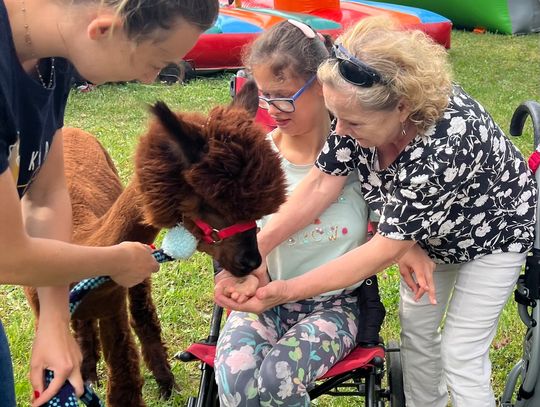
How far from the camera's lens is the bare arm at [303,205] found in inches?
99.1

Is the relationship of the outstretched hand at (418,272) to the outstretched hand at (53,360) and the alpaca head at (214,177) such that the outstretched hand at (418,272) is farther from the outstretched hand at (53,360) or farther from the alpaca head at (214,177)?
the outstretched hand at (53,360)

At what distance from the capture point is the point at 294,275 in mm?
2602

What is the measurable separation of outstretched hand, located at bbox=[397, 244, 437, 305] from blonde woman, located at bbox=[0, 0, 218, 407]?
102 centimetres

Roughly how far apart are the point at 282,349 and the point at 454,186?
765 millimetres

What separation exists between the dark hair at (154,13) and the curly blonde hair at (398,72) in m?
0.70

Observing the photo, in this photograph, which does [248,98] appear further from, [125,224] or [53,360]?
[53,360]

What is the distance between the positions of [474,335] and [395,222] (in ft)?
1.82

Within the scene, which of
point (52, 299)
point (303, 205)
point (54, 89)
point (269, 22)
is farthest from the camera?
point (269, 22)

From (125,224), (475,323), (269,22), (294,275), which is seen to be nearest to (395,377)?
(475,323)

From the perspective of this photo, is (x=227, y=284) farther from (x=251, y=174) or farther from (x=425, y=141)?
(x=425, y=141)

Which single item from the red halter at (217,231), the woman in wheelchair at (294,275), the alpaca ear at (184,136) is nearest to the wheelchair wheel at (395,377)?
the woman in wheelchair at (294,275)

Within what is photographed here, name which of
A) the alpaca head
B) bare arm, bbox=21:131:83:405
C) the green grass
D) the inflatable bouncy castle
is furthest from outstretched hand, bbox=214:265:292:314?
the inflatable bouncy castle

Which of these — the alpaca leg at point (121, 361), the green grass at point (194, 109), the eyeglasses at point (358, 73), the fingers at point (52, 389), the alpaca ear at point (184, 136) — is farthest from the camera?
the green grass at point (194, 109)

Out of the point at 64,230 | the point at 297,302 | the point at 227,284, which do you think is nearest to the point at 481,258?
the point at 297,302
